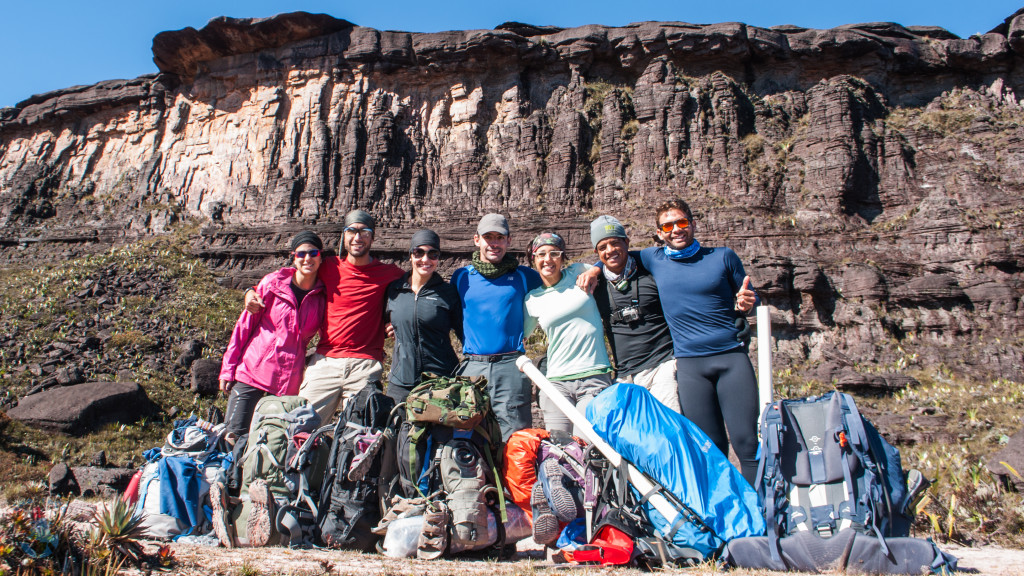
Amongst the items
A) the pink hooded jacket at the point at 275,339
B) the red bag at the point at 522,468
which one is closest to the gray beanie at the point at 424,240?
the pink hooded jacket at the point at 275,339

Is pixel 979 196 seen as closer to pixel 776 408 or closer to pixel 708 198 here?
pixel 708 198

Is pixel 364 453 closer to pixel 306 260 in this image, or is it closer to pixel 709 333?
pixel 306 260

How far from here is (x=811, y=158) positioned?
21906 millimetres

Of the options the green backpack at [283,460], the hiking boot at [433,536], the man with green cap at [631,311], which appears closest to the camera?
the hiking boot at [433,536]

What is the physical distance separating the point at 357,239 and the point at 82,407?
28.4 feet

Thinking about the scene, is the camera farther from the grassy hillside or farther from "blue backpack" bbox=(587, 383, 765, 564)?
the grassy hillside

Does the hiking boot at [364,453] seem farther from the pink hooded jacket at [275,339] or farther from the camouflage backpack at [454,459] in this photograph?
the pink hooded jacket at [275,339]

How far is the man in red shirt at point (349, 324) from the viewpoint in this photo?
17.0ft

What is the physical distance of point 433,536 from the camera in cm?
363

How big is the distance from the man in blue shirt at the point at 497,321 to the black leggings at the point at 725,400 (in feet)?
4.22

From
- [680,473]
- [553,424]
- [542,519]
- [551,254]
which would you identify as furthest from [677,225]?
[542,519]

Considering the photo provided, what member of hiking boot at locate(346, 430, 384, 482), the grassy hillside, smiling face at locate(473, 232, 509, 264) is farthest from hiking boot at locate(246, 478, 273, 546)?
the grassy hillside

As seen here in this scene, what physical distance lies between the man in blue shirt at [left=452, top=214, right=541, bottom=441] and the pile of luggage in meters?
0.44

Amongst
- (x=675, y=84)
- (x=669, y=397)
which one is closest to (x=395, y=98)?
(x=675, y=84)
